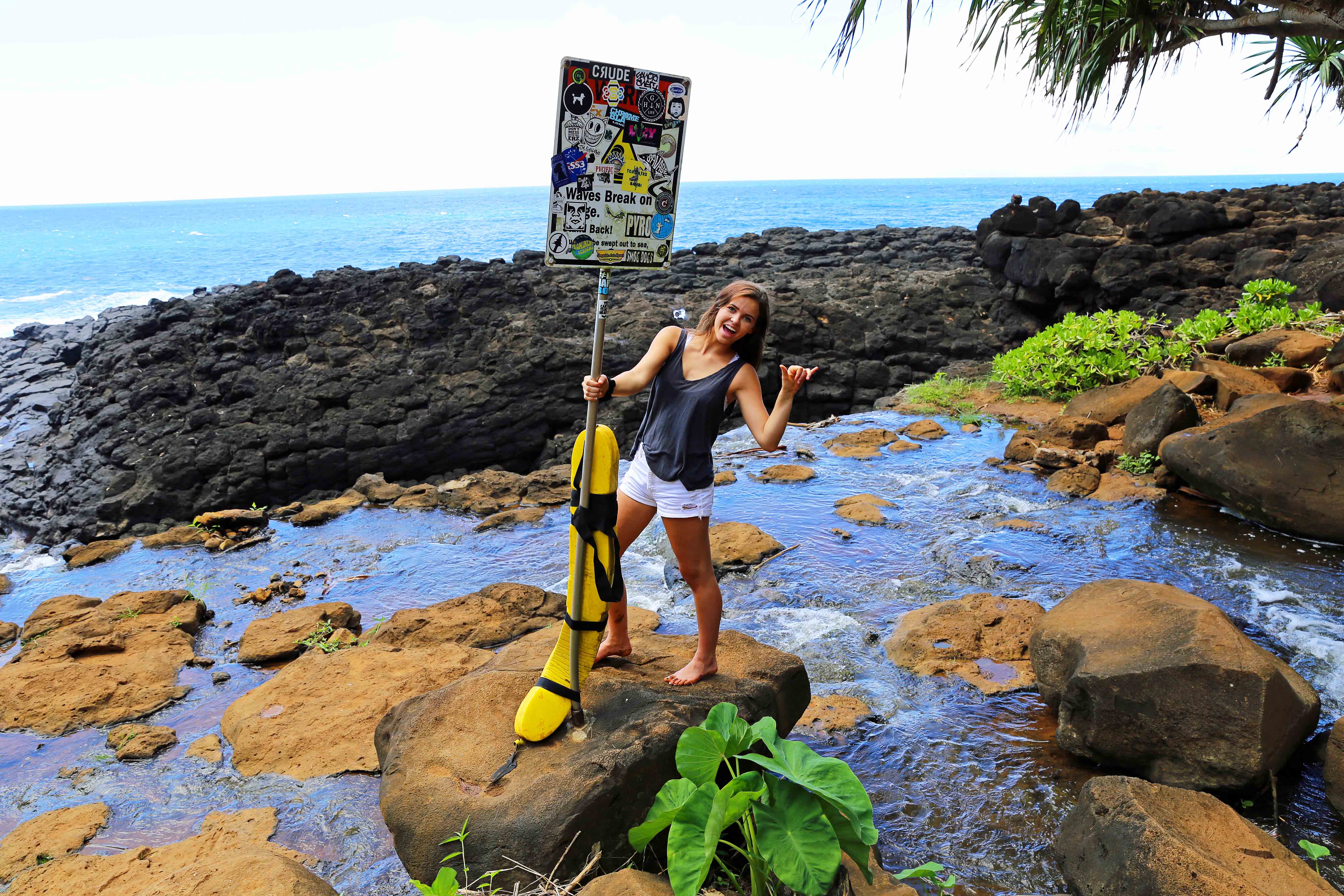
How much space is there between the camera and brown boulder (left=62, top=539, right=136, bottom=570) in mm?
7754

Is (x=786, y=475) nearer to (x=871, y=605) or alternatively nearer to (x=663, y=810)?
(x=871, y=605)

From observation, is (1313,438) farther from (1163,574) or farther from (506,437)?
(506,437)

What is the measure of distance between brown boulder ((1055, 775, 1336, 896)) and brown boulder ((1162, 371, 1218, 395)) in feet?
21.6

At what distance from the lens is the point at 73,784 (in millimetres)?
3957

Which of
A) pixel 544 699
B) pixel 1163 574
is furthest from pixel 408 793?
pixel 1163 574

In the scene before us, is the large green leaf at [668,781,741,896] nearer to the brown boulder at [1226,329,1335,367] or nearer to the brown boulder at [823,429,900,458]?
the brown boulder at [823,429,900,458]

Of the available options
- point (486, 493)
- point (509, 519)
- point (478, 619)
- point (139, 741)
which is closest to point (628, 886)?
point (139, 741)

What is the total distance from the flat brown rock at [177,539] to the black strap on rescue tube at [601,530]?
6.25m

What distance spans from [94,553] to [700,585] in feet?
23.7

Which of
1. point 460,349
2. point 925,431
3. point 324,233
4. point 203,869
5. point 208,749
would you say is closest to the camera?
point 203,869

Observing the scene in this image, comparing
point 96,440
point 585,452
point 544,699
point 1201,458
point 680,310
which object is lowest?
point 96,440

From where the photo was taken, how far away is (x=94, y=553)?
25.7 ft

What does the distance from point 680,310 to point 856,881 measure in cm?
319

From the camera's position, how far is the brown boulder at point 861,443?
9.41 meters
